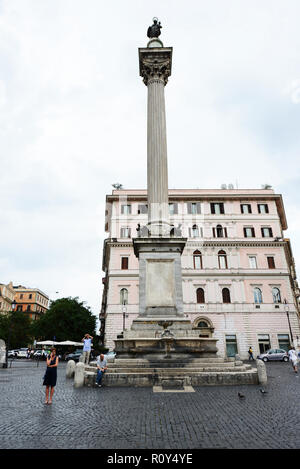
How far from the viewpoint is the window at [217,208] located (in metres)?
45.6

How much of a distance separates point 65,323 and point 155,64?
37.4 metres

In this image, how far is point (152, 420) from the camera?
21.0 ft

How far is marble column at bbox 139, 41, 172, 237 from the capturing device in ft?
53.6

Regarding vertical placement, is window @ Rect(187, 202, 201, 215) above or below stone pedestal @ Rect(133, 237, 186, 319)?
above

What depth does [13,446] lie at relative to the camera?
4.94 m

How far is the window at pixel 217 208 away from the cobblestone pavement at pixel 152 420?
1451 inches

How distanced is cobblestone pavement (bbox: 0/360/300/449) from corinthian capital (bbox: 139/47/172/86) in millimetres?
17304

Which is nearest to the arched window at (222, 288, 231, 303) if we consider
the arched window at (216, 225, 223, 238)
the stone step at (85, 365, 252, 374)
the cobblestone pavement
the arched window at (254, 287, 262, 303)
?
the arched window at (254, 287, 262, 303)

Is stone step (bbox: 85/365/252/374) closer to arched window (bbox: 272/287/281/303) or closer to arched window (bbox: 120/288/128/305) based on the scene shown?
arched window (bbox: 120/288/128/305)

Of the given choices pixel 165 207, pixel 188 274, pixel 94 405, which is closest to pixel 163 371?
pixel 94 405

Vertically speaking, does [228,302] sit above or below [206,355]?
above

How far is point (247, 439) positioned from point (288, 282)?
39.7m

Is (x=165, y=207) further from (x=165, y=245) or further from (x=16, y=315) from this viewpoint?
(x=16, y=315)

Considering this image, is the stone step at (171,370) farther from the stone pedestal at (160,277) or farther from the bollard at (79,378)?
the stone pedestal at (160,277)
